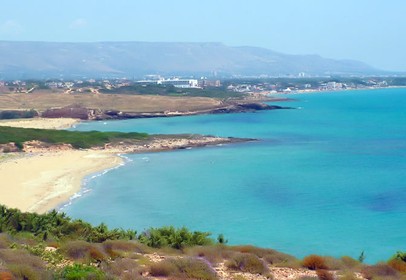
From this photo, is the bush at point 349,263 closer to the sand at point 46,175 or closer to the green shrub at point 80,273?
the green shrub at point 80,273

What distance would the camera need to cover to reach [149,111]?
85250 millimetres

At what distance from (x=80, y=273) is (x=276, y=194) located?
67.7 ft

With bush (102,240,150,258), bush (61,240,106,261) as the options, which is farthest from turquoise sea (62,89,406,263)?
→ bush (61,240,106,261)

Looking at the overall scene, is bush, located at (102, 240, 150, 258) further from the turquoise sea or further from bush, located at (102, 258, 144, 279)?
the turquoise sea

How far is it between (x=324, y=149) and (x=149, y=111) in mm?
41716

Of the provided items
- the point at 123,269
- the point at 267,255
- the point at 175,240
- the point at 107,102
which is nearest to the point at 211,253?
the point at 267,255

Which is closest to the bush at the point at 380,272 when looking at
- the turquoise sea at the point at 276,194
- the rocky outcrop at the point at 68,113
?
the turquoise sea at the point at 276,194

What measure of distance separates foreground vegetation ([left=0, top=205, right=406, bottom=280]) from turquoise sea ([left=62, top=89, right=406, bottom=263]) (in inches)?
291

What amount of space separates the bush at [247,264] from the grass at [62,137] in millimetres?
37695

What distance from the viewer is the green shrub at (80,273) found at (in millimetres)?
8398

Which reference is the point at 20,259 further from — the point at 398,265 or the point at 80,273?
the point at 398,265

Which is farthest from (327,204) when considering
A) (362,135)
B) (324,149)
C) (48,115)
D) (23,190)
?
(48,115)

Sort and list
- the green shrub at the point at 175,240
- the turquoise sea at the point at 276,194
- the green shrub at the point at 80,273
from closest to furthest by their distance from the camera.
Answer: the green shrub at the point at 80,273 < the green shrub at the point at 175,240 < the turquoise sea at the point at 276,194

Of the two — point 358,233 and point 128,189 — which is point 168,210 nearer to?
point 128,189
